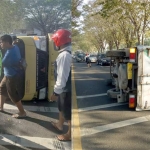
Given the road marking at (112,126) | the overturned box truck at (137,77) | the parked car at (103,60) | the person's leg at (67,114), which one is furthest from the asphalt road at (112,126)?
the parked car at (103,60)

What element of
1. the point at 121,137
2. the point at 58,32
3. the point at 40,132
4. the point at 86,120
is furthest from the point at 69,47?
the point at 86,120

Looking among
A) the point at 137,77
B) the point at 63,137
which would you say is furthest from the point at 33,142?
the point at 137,77

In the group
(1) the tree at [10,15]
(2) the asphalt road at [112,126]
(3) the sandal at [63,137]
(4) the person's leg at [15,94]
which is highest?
(1) the tree at [10,15]

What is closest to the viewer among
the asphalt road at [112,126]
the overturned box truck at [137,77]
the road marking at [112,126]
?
the asphalt road at [112,126]

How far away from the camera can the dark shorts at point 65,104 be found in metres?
1.50

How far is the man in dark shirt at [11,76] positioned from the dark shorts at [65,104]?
25cm

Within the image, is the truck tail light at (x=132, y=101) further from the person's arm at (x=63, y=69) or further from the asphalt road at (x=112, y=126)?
the person's arm at (x=63, y=69)

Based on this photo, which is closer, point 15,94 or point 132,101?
→ point 15,94

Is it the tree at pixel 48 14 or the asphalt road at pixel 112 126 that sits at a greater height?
the tree at pixel 48 14

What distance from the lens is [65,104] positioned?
1518 mm

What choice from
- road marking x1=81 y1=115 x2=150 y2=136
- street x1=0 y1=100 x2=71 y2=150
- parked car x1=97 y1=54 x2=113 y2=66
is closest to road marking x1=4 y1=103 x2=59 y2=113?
street x1=0 y1=100 x2=71 y2=150

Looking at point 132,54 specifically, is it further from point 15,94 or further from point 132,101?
point 15,94

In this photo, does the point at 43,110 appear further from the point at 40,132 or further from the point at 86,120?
the point at 86,120

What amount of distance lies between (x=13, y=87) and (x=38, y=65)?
22 centimetres
